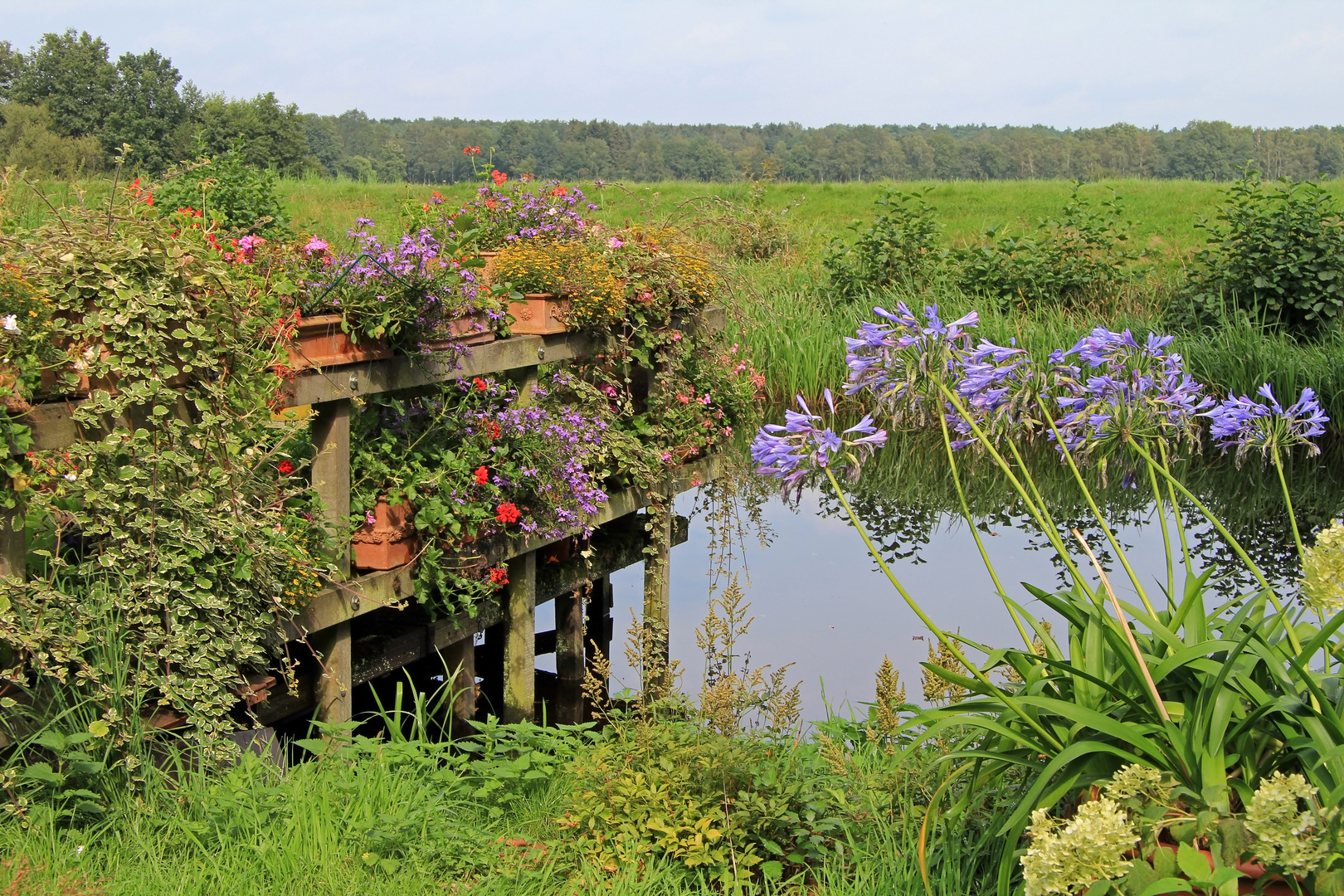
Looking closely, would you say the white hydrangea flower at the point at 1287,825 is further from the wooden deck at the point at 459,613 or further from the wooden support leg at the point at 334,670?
the wooden support leg at the point at 334,670

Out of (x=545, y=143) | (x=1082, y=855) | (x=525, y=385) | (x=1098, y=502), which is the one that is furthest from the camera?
(x=545, y=143)

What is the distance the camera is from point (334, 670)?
Answer: 355 centimetres

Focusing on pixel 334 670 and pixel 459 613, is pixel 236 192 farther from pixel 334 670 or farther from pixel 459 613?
pixel 334 670

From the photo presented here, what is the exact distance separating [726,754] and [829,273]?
11339 mm

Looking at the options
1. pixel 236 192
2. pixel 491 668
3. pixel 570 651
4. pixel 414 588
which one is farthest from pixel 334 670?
pixel 236 192

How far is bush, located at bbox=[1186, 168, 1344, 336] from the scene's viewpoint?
10.4 metres

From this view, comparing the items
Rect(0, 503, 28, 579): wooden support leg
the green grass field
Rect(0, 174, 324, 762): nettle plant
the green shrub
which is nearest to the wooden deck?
Rect(0, 503, 28, 579): wooden support leg

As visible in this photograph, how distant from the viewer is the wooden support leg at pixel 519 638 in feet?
15.0

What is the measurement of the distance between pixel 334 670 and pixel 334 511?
0.58m

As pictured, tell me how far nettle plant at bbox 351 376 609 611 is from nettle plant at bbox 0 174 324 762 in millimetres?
752

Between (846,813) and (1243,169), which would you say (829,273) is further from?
(846,813)

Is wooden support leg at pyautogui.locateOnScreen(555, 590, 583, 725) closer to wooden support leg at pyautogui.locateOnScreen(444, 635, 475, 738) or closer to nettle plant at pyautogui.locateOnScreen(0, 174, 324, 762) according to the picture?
wooden support leg at pyautogui.locateOnScreen(444, 635, 475, 738)

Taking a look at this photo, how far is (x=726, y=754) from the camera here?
2.65 m

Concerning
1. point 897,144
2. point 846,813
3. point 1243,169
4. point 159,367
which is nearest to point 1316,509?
point 1243,169
